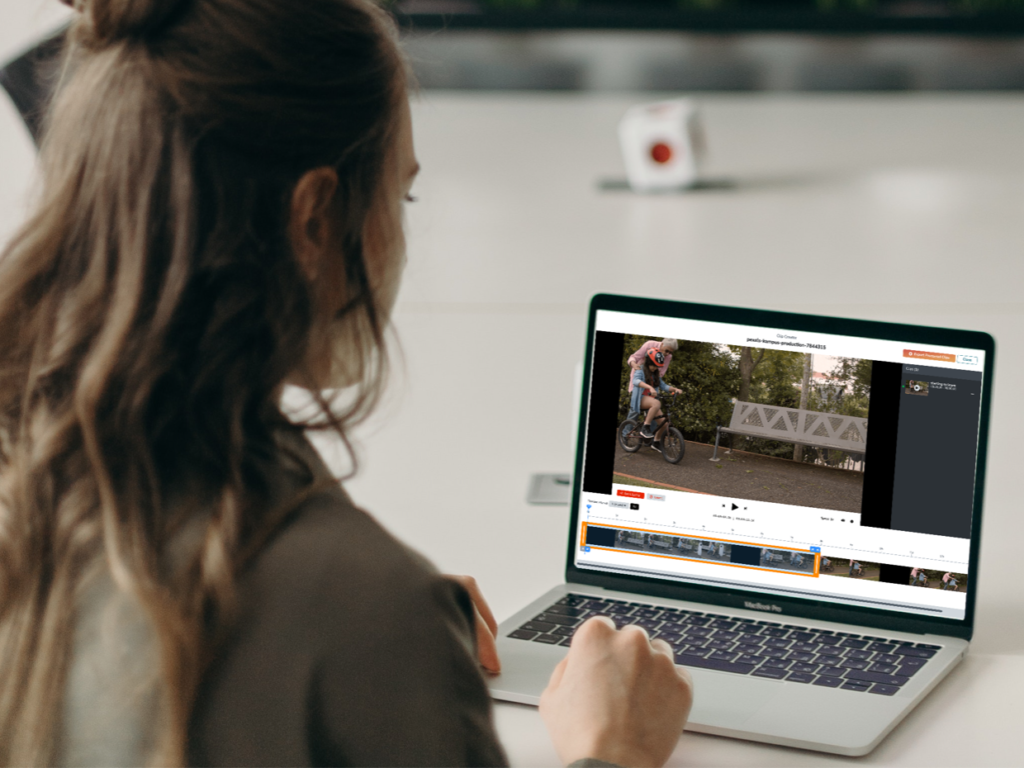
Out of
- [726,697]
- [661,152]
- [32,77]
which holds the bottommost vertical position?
[726,697]

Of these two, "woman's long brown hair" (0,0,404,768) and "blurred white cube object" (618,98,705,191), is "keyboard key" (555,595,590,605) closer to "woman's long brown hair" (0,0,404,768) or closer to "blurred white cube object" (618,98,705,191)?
"woman's long brown hair" (0,0,404,768)

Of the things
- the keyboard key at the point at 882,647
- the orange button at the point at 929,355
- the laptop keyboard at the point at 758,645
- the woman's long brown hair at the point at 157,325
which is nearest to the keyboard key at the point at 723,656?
the laptop keyboard at the point at 758,645

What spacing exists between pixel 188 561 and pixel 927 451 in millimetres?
585

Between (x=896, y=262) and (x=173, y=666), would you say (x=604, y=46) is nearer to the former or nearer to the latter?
(x=896, y=262)

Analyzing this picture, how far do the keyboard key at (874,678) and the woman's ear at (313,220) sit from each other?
478 mm

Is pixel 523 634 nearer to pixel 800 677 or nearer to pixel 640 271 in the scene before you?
pixel 800 677

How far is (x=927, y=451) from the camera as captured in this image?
855 millimetres

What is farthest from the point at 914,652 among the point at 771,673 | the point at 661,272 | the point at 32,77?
the point at 661,272

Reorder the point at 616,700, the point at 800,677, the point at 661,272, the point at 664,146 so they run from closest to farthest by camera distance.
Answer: the point at 616,700
the point at 800,677
the point at 661,272
the point at 664,146

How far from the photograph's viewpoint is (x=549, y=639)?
844mm

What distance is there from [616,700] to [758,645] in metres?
0.19

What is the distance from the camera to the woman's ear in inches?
22.2

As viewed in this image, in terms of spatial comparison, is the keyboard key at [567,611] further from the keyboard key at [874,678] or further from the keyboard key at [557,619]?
the keyboard key at [874,678]

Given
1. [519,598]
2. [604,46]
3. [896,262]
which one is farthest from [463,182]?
[519,598]
